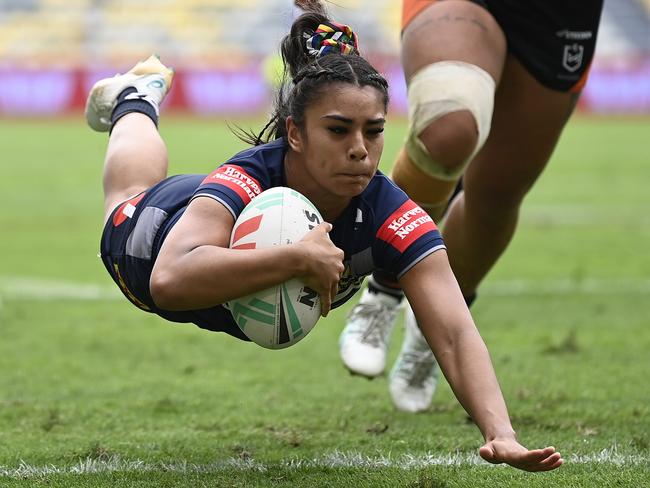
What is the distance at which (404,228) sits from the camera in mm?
3814

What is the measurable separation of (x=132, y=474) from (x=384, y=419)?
4.90 ft

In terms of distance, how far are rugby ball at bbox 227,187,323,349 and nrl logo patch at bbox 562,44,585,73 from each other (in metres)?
1.79

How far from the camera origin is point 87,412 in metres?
5.09

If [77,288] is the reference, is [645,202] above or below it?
below

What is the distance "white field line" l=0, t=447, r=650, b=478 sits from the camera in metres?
3.95

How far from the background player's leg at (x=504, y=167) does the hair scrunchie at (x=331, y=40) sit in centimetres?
108

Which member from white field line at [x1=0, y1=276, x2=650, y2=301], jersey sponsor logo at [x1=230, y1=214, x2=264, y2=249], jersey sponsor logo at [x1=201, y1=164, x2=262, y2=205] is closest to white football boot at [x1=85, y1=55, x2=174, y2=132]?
jersey sponsor logo at [x1=201, y1=164, x2=262, y2=205]

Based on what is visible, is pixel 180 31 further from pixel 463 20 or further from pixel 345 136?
pixel 345 136

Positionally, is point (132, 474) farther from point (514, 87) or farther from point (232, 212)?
point (514, 87)

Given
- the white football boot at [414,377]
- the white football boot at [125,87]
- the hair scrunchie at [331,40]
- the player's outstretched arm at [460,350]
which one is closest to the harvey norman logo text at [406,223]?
the player's outstretched arm at [460,350]

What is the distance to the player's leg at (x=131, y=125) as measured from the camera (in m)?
4.75

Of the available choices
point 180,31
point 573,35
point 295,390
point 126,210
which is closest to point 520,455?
point 126,210

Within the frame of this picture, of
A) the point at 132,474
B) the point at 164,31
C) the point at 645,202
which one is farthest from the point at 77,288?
the point at 164,31

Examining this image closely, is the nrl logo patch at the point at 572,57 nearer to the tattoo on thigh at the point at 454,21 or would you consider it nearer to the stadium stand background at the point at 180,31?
the tattoo on thigh at the point at 454,21
